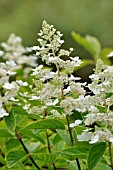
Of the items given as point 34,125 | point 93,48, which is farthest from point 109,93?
point 93,48

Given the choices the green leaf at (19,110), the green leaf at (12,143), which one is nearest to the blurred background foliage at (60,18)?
the green leaf at (12,143)

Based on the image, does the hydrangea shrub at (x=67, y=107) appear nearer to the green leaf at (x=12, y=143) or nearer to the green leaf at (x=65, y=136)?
the green leaf at (x=65, y=136)

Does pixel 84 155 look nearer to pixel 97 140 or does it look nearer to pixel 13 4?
pixel 97 140

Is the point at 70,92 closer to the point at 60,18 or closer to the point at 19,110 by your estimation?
the point at 19,110

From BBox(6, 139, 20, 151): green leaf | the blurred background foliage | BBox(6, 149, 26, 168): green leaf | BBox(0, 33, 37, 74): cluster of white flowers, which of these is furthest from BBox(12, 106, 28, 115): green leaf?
the blurred background foliage

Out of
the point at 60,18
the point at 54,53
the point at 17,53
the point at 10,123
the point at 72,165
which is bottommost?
the point at 72,165

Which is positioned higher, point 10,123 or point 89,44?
point 89,44

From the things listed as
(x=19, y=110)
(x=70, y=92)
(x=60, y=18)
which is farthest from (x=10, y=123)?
(x=60, y=18)

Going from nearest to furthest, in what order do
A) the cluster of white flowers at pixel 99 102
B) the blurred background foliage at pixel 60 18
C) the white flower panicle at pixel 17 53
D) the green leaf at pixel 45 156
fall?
the cluster of white flowers at pixel 99 102 < the green leaf at pixel 45 156 < the white flower panicle at pixel 17 53 < the blurred background foliage at pixel 60 18
